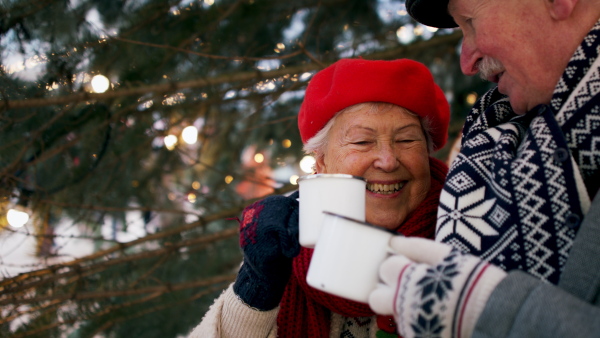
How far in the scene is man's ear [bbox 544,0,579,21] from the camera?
1.33 metres

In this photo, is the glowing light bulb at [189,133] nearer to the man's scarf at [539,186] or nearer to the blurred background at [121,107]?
the blurred background at [121,107]

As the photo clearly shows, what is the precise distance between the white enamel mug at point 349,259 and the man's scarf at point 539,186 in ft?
1.07

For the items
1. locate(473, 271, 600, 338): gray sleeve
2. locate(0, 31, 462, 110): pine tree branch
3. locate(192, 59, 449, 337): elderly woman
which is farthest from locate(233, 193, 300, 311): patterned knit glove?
locate(0, 31, 462, 110): pine tree branch

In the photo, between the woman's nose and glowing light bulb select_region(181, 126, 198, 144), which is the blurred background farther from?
the woman's nose

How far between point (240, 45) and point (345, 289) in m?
2.43

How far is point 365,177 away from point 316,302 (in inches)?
18.9

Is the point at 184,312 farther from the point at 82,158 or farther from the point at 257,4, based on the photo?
the point at 257,4

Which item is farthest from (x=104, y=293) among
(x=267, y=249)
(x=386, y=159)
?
(x=386, y=159)

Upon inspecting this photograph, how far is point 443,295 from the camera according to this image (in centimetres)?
103

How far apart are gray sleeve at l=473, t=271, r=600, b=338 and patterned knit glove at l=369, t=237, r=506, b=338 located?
0.9 inches

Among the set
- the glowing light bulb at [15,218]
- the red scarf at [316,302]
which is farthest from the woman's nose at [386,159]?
the glowing light bulb at [15,218]

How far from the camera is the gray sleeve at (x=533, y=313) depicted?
0.95 m

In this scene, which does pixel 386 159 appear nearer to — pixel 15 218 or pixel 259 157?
pixel 15 218

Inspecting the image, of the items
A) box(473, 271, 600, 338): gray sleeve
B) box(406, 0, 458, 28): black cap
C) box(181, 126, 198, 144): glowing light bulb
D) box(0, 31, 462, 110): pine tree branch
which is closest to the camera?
box(473, 271, 600, 338): gray sleeve
